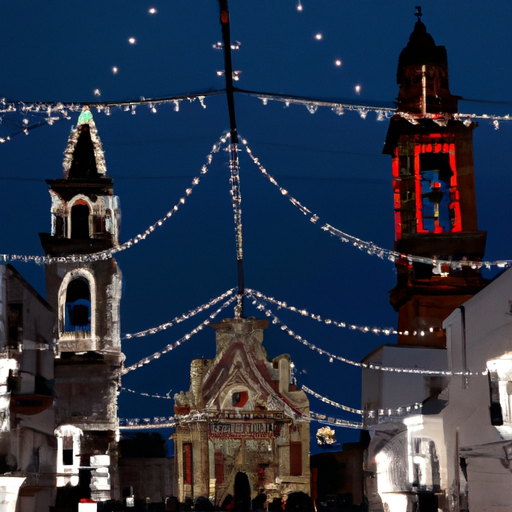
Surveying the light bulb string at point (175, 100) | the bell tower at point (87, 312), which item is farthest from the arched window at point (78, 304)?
the light bulb string at point (175, 100)

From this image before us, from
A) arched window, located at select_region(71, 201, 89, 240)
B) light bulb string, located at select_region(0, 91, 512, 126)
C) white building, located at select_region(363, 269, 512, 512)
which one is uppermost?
arched window, located at select_region(71, 201, 89, 240)

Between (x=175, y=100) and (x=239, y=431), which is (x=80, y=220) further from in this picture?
(x=175, y=100)

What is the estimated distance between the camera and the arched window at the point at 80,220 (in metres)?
32.3

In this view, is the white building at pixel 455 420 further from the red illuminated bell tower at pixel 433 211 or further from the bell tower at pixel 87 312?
the bell tower at pixel 87 312

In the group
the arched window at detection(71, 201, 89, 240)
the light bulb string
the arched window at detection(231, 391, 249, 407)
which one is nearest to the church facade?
the arched window at detection(231, 391, 249, 407)

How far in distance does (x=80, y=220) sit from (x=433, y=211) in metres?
12.6

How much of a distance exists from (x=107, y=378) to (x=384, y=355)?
33.6 ft

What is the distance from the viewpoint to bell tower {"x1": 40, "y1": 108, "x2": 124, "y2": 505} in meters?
31.4

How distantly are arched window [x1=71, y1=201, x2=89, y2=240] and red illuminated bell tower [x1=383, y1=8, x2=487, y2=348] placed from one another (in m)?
11.0

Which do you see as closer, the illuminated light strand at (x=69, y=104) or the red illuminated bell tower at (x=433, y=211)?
the illuminated light strand at (x=69, y=104)

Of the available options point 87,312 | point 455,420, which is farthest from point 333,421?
point 87,312

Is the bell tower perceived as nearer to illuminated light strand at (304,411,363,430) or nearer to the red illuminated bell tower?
illuminated light strand at (304,411,363,430)

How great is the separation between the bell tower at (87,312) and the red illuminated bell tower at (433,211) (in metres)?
10.3

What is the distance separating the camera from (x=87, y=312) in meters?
32.6
